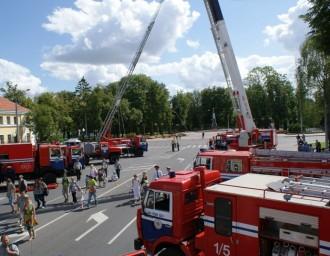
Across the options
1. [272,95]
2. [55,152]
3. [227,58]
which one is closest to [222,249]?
[227,58]

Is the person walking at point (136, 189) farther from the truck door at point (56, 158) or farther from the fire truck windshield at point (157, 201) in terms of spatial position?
the truck door at point (56, 158)

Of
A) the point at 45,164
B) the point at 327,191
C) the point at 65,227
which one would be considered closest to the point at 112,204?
the point at 65,227

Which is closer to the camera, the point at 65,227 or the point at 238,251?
the point at 238,251

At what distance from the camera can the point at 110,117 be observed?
41.9 meters

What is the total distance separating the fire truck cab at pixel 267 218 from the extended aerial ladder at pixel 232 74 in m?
16.2

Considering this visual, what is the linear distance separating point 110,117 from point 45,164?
44.8ft

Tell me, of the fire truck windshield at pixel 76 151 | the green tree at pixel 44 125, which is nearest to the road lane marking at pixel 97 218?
the fire truck windshield at pixel 76 151

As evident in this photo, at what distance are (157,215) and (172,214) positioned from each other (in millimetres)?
549

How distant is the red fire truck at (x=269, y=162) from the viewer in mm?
16969

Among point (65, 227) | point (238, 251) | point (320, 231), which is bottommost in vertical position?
point (65, 227)

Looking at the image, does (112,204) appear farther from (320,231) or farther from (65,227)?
(320,231)

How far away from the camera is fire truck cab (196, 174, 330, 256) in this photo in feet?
27.3

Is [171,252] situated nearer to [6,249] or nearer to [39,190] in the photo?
[6,249]

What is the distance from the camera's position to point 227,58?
25.8 meters
